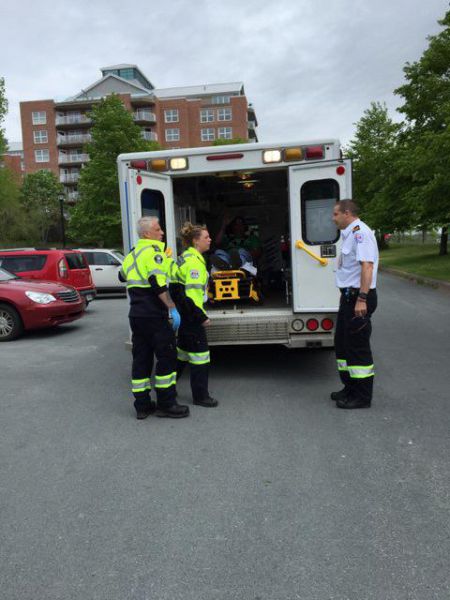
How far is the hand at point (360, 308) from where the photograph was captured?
4.95 m

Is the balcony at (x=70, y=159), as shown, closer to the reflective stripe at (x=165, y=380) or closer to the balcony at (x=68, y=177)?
the balcony at (x=68, y=177)

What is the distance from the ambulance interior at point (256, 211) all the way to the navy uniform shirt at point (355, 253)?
2137 millimetres

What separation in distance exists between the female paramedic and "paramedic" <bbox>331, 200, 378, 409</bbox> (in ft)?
4.31

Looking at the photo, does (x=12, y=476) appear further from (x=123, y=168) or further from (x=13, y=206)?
(x=13, y=206)

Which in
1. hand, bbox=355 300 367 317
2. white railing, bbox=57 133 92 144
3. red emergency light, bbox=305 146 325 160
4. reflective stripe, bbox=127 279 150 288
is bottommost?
hand, bbox=355 300 367 317

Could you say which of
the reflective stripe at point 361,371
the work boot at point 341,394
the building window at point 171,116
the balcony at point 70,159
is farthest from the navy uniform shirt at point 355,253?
the building window at point 171,116

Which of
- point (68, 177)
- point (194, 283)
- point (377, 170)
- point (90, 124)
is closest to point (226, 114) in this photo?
point (90, 124)

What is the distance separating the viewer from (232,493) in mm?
3490

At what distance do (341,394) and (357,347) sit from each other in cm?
57

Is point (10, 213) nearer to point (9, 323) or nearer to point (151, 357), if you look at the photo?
point (9, 323)

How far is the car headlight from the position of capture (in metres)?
9.96

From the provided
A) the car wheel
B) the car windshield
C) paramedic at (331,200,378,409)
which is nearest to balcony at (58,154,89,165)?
the car windshield

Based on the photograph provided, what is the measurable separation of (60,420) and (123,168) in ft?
9.39

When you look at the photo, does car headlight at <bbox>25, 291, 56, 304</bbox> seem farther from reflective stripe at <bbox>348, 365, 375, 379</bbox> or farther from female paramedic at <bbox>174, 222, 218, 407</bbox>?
reflective stripe at <bbox>348, 365, 375, 379</bbox>
